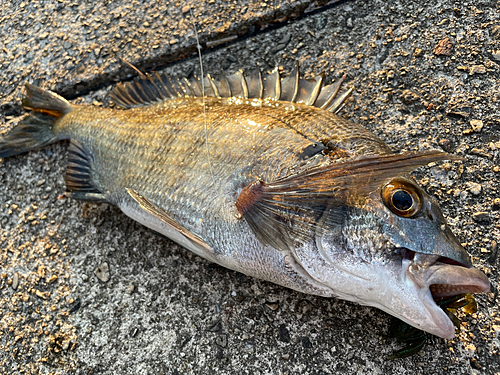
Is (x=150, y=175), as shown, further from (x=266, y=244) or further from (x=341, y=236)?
(x=341, y=236)

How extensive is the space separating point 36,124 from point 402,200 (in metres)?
2.56

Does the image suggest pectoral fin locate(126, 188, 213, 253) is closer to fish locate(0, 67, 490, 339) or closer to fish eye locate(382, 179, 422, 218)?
fish locate(0, 67, 490, 339)

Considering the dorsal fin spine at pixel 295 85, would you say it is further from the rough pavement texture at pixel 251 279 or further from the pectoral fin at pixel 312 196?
the pectoral fin at pixel 312 196

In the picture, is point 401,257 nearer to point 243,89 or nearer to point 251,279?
point 251,279

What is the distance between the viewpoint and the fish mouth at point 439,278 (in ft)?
4.38

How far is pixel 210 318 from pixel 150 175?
35.1 inches

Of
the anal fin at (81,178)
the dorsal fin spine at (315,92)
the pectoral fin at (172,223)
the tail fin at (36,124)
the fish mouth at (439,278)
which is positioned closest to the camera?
the fish mouth at (439,278)

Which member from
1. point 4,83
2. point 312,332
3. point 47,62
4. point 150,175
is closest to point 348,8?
point 150,175

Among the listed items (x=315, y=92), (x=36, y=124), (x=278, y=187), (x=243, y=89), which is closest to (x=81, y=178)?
(x=36, y=124)

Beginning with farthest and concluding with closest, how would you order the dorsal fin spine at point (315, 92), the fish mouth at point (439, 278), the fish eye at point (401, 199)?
1. the dorsal fin spine at point (315, 92)
2. the fish eye at point (401, 199)
3. the fish mouth at point (439, 278)

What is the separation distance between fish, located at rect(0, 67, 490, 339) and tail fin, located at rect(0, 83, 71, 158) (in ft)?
0.51

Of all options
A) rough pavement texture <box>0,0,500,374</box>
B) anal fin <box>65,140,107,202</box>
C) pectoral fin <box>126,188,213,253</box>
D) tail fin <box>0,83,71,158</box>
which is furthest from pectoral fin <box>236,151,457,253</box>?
tail fin <box>0,83,71,158</box>

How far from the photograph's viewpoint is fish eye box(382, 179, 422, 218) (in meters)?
1.45

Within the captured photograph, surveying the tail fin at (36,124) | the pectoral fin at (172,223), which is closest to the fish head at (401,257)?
the pectoral fin at (172,223)
